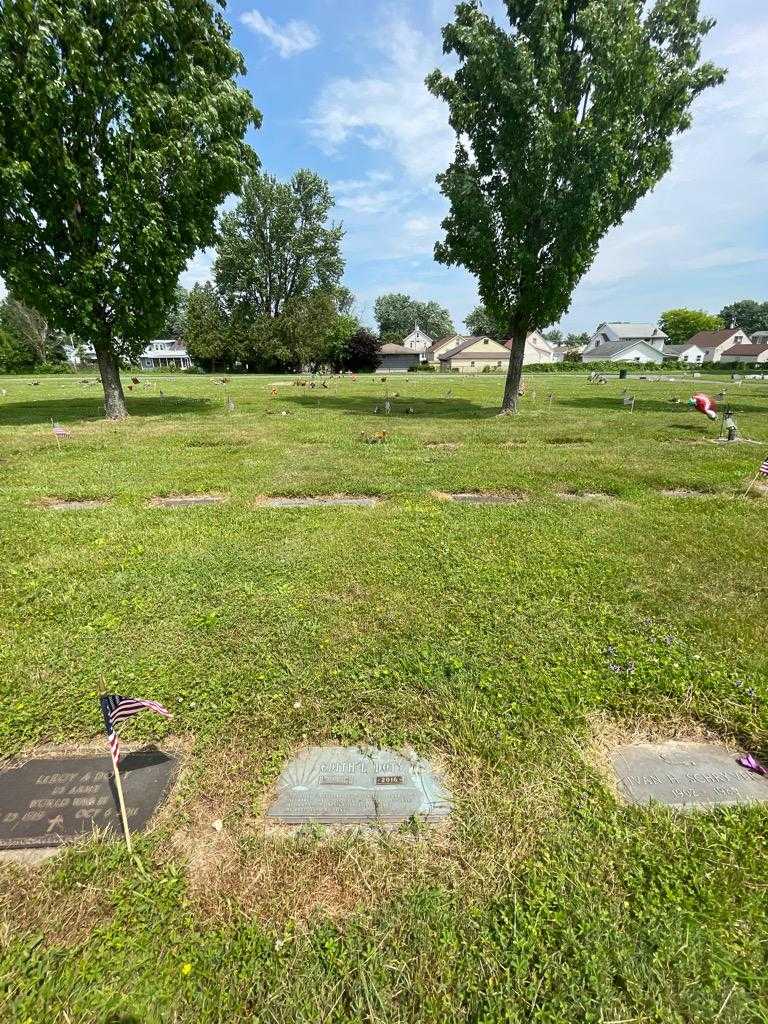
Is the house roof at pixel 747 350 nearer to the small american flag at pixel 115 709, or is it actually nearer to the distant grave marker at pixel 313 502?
the distant grave marker at pixel 313 502

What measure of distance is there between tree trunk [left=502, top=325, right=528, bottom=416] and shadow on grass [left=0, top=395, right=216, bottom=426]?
1062 centimetres

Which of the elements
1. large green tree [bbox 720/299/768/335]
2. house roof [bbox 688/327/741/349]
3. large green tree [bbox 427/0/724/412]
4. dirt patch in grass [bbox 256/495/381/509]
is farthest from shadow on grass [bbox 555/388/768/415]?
large green tree [bbox 720/299/768/335]

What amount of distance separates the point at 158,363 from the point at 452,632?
11046 centimetres

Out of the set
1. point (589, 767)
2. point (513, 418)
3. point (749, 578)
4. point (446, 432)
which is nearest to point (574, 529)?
point (749, 578)

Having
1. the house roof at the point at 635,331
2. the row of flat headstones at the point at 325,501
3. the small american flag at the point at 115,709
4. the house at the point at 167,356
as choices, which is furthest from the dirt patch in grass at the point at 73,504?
the house roof at the point at 635,331

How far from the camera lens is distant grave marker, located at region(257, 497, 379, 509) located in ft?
21.1

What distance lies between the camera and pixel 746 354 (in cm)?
8000

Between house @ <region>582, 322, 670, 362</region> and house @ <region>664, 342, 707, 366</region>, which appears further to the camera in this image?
house @ <region>664, 342, 707, 366</region>

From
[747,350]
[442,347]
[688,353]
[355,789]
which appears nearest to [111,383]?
[355,789]

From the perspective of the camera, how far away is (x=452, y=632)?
3510 millimetres

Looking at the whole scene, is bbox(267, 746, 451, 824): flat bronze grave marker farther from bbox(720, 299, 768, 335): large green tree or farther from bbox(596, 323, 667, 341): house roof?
bbox(720, 299, 768, 335): large green tree

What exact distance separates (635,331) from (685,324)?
27.6 meters

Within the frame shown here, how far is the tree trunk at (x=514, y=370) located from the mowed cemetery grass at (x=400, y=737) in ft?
33.4

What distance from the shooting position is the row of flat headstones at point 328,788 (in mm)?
2172
